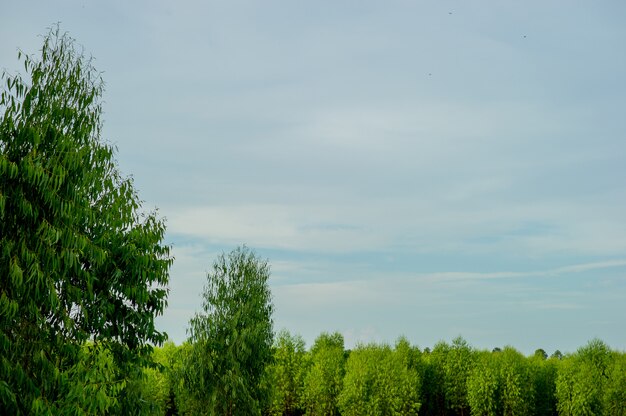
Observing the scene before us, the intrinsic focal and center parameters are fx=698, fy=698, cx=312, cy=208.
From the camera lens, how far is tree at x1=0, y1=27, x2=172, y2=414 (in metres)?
16.8

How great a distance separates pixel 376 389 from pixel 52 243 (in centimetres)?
5396

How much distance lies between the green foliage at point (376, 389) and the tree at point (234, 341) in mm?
25090

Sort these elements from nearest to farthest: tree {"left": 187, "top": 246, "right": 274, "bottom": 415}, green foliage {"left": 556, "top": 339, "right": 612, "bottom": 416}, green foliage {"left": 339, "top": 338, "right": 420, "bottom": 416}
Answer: tree {"left": 187, "top": 246, "right": 274, "bottom": 415} < green foliage {"left": 339, "top": 338, "right": 420, "bottom": 416} < green foliage {"left": 556, "top": 339, "right": 612, "bottom": 416}

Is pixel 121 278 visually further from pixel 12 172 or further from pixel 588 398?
pixel 588 398

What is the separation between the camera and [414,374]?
7556cm

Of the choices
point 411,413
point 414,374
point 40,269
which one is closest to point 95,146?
point 40,269

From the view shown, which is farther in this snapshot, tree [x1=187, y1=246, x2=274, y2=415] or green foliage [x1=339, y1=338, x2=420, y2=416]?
green foliage [x1=339, y1=338, x2=420, y2=416]

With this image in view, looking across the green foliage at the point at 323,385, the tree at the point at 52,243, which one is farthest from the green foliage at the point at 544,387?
the tree at the point at 52,243

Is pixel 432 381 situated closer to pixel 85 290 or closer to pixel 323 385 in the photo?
pixel 323 385

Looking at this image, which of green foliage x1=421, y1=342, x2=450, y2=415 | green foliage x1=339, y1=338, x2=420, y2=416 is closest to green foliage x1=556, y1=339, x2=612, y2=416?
green foliage x1=421, y1=342, x2=450, y2=415

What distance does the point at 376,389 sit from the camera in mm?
66688

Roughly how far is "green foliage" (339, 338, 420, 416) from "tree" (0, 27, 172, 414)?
151 feet

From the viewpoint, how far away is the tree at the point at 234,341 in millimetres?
39125

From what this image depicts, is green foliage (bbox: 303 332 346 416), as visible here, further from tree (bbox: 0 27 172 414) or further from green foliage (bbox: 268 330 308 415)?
tree (bbox: 0 27 172 414)
